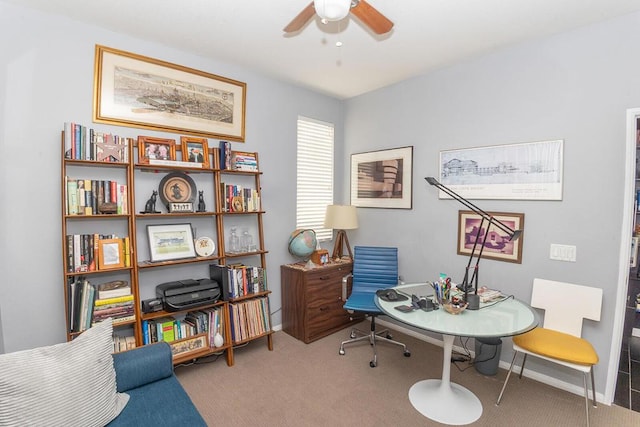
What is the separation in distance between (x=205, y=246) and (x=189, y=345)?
82cm

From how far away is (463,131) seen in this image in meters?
2.98

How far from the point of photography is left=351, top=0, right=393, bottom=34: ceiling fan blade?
5.06 ft

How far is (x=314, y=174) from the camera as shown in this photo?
12.7 ft

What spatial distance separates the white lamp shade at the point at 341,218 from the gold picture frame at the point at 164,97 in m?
1.26

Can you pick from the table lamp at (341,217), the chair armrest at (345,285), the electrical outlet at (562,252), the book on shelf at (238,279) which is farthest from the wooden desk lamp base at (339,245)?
the electrical outlet at (562,252)

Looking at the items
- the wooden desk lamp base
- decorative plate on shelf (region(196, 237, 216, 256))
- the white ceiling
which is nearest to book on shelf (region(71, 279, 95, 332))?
decorative plate on shelf (region(196, 237, 216, 256))

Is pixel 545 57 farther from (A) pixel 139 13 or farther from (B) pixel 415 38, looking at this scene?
(A) pixel 139 13

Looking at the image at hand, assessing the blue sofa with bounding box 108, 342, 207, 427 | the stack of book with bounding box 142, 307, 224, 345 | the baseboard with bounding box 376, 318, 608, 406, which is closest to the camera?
the blue sofa with bounding box 108, 342, 207, 427

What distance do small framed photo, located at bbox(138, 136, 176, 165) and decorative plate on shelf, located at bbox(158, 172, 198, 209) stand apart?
161 millimetres

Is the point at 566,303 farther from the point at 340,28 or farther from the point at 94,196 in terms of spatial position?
the point at 94,196

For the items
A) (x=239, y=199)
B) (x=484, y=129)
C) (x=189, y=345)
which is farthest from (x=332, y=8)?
(x=189, y=345)

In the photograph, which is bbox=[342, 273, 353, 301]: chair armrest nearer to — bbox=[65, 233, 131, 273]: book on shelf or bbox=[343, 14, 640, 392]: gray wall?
bbox=[343, 14, 640, 392]: gray wall

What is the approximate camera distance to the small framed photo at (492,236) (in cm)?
266

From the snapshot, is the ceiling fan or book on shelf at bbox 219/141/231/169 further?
book on shelf at bbox 219/141/231/169
